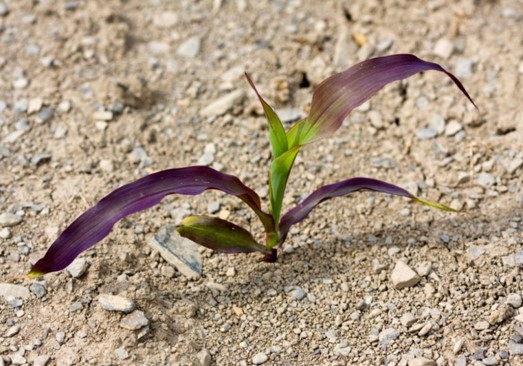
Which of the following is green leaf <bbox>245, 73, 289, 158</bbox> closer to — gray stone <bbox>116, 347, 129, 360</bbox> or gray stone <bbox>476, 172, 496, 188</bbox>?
gray stone <bbox>116, 347, 129, 360</bbox>

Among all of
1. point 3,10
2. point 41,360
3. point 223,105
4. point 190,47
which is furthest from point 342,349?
point 3,10

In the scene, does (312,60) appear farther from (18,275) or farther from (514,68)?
(18,275)

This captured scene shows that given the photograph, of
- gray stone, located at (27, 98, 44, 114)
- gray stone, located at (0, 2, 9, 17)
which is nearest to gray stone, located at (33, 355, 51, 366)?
gray stone, located at (27, 98, 44, 114)

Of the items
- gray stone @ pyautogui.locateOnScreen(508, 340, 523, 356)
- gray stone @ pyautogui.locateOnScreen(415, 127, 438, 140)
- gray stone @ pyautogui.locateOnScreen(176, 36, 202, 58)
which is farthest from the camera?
gray stone @ pyautogui.locateOnScreen(176, 36, 202, 58)

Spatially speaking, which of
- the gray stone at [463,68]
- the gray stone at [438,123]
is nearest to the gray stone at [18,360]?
the gray stone at [438,123]

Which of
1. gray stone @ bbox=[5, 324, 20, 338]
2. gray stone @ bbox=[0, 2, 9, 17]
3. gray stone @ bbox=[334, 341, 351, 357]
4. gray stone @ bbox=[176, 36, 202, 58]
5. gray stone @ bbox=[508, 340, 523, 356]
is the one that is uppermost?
gray stone @ bbox=[0, 2, 9, 17]

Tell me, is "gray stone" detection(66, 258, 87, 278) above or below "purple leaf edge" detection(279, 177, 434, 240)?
below

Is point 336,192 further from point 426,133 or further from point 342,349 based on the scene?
point 426,133

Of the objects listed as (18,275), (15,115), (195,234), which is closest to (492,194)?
(195,234)
